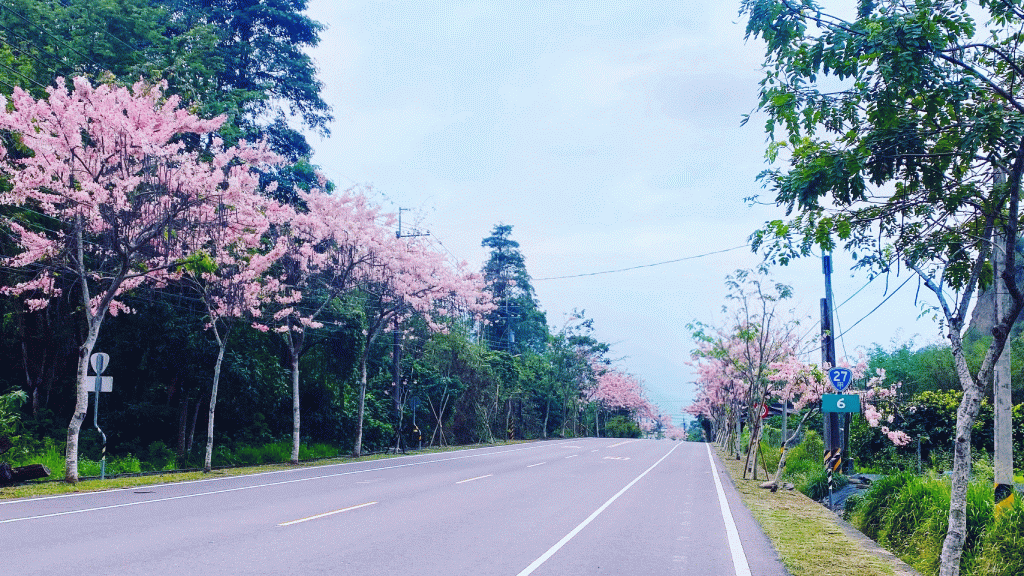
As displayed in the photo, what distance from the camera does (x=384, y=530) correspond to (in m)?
11.1

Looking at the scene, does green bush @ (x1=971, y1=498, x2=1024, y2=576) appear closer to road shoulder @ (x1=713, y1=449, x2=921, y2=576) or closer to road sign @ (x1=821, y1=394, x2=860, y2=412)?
road shoulder @ (x1=713, y1=449, x2=921, y2=576)

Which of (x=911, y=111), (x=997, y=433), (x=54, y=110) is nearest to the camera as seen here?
(x=911, y=111)

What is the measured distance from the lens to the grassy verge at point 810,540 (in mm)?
9234

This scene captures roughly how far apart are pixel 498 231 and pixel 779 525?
→ 60.3 meters

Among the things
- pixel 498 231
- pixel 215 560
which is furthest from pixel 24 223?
pixel 498 231

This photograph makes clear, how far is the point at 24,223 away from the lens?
68.2 feet

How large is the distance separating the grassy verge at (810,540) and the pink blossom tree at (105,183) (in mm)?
Answer: 14424

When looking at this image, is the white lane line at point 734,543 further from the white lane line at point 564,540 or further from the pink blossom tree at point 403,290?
the pink blossom tree at point 403,290

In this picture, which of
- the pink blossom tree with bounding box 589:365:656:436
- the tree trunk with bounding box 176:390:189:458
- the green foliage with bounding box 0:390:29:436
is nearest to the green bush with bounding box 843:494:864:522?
the green foliage with bounding box 0:390:29:436

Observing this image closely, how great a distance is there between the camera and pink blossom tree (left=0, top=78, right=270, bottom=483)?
18.0m

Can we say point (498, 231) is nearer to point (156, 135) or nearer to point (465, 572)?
point (156, 135)

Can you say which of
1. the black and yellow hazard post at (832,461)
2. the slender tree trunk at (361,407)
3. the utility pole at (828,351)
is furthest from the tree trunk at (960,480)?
the slender tree trunk at (361,407)

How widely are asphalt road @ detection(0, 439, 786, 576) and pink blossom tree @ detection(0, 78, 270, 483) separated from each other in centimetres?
583

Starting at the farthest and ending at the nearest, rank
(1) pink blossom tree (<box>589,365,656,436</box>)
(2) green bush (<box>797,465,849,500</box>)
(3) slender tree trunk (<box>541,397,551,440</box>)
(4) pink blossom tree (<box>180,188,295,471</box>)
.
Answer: (1) pink blossom tree (<box>589,365,656,436</box>) < (3) slender tree trunk (<box>541,397,551,440</box>) < (4) pink blossom tree (<box>180,188,295,471</box>) < (2) green bush (<box>797,465,849,500</box>)
